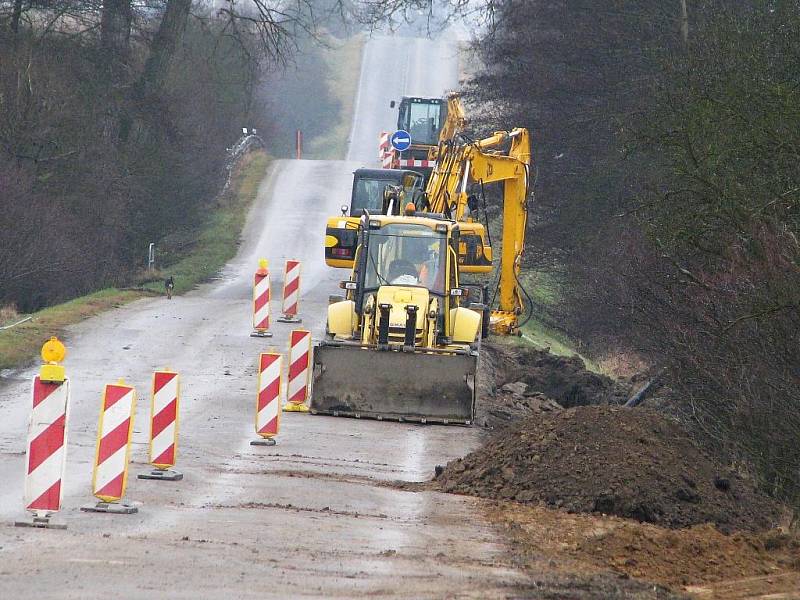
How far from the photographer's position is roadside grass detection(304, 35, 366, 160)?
7663 centimetres

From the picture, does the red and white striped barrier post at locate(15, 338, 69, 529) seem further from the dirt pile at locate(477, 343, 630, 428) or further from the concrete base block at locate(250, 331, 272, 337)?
the concrete base block at locate(250, 331, 272, 337)

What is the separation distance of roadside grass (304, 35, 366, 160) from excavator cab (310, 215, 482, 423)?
48313 mm

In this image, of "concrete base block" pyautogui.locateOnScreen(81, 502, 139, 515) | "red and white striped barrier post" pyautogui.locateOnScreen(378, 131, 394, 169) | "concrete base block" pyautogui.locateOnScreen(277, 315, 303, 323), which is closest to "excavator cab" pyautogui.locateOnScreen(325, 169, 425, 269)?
"concrete base block" pyautogui.locateOnScreen(277, 315, 303, 323)

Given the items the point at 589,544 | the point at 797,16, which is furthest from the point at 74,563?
the point at 797,16

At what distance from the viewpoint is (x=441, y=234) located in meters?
18.8

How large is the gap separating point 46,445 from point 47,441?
0.03 m

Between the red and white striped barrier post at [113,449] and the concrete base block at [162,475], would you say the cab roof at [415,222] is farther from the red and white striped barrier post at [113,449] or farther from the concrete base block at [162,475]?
the red and white striped barrier post at [113,449]

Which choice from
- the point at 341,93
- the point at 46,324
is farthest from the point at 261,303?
the point at 341,93

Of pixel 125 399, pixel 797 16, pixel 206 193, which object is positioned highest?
pixel 797 16

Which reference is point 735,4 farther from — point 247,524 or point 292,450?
point 247,524

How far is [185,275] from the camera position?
36.2m

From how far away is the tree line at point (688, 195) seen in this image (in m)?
14.0

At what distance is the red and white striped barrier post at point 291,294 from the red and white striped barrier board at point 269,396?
12035mm

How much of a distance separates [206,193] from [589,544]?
130 ft
